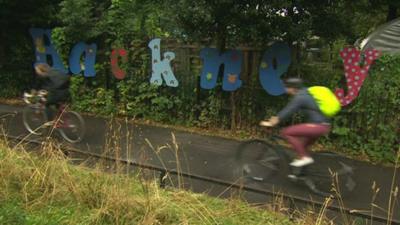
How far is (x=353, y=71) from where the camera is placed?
907 cm

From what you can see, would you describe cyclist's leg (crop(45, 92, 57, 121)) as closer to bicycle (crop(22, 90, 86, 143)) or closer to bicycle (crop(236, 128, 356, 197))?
bicycle (crop(22, 90, 86, 143))

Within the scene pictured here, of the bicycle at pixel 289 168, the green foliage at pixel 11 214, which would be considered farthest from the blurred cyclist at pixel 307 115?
the green foliage at pixel 11 214

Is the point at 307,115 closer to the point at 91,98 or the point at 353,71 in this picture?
the point at 353,71

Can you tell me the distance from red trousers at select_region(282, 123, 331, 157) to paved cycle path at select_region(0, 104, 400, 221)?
32 cm

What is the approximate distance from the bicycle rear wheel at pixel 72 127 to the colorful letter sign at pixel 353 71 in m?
4.79

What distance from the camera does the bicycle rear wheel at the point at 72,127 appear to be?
359 inches

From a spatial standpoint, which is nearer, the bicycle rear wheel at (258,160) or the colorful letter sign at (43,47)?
the bicycle rear wheel at (258,160)

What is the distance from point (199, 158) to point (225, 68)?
2542 millimetres

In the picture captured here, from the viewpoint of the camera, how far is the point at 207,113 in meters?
10.7

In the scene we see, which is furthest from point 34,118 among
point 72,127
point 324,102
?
point 324,102

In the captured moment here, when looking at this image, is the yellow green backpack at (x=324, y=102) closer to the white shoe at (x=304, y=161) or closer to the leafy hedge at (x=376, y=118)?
the white shoe at (x=304, y=161)

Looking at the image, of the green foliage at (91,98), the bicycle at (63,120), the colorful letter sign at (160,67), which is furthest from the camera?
the green foliage at (91,98)

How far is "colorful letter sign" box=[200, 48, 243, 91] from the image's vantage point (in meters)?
10.2

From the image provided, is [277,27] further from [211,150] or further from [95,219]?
[95,219]
